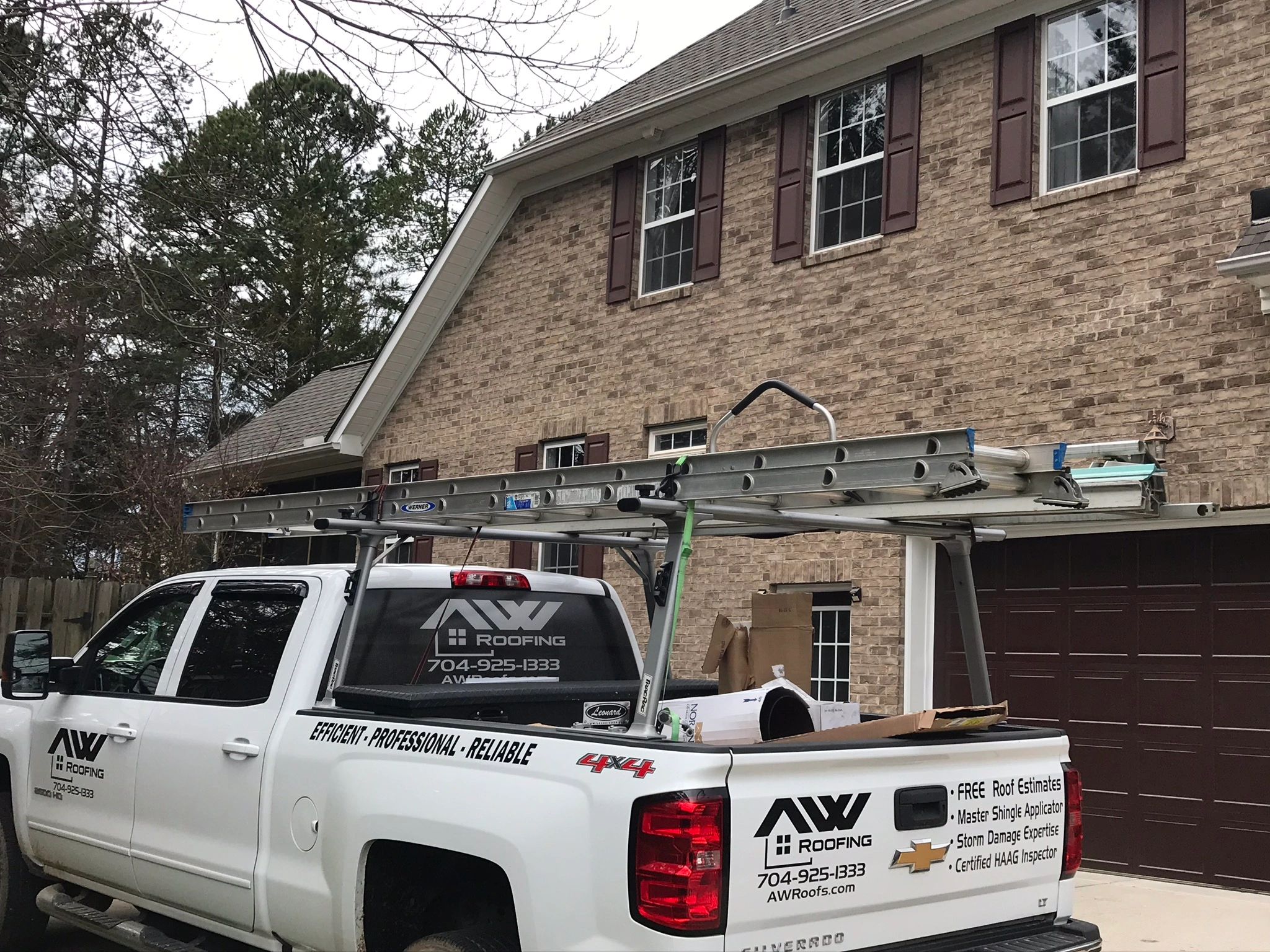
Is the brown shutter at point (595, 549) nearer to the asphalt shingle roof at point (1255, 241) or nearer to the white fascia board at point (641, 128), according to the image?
the white fascia board at point (641, 128)

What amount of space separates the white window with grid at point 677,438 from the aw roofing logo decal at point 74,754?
7917 millimetres

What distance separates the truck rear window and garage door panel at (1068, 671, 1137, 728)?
5.24 meters

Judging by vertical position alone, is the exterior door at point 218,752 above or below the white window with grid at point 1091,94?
below

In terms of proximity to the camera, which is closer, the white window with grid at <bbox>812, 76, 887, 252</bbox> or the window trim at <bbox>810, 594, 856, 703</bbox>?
the window trim at <bbox>810, 594, 856, 703</bbox>

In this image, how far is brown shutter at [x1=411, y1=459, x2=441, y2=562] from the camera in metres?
15.0

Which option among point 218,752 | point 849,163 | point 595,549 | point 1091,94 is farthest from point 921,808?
point 595,549

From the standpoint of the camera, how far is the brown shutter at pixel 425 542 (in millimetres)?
15016

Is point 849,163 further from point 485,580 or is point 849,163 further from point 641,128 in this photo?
point 485,580

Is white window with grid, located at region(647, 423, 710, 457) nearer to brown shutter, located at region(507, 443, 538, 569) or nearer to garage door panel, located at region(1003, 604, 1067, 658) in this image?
brown shutter, located at region(507, 443, 538, 569)

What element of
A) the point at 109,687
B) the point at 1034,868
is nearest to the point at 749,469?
the point at 1034,868

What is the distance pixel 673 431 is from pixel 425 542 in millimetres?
3176

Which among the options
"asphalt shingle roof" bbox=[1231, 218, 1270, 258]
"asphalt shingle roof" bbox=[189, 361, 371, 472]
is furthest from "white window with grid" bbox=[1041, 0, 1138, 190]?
"asphalt shingle roof" bbox=[189, 361, 371, 472]

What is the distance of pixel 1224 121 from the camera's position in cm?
956

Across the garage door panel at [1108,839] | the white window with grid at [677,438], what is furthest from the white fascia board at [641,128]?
the garage door panel at [1108,839]
